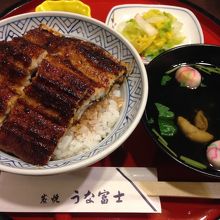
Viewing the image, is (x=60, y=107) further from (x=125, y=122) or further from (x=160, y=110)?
(x=160, y=110)

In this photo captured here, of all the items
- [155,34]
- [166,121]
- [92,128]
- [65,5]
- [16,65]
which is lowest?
[166,121]

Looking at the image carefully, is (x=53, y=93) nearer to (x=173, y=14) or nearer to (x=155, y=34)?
(x=155, y=34)

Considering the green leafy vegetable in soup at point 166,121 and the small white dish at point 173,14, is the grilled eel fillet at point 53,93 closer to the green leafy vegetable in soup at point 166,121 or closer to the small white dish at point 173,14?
the green leafy vegetable in soup at point 166,121

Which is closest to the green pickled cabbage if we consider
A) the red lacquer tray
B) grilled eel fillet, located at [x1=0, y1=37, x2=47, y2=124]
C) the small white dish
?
the small white dish

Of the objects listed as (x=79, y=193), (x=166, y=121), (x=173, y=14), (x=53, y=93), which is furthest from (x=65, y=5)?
(x=79, y=193)

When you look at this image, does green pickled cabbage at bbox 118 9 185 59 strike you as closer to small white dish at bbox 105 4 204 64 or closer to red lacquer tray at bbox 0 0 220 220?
small white dish at bbox 105 4 204 64

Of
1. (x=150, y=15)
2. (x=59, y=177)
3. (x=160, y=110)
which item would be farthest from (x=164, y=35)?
(x=59, y=177)
